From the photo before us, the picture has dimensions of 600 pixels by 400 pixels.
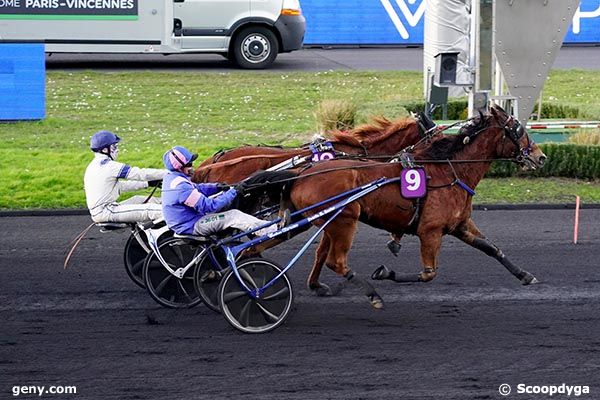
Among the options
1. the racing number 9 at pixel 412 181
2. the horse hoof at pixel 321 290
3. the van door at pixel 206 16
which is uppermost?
the van door at pixel 206 16

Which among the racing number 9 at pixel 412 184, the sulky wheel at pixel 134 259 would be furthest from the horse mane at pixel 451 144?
the sulky wheel at pixel 134 259

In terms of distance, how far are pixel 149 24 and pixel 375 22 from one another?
5843 mm

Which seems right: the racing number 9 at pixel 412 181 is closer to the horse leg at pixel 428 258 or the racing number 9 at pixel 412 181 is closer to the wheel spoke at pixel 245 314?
the horse leg at pixel 428 258

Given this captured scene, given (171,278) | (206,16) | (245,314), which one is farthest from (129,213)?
(206,16)

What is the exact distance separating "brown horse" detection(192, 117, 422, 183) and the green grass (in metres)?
3.87

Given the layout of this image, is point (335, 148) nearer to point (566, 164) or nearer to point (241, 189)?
point (241, 189)

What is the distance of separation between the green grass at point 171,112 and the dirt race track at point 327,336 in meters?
3.58

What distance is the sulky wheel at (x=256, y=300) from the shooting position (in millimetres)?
8164

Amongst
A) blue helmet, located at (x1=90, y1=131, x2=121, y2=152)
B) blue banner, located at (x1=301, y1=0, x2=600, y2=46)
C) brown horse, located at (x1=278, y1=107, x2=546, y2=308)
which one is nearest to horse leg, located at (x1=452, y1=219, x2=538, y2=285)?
brown horse, located at (x1=278, y1=107, x2=546, y2=308)

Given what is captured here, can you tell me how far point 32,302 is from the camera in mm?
9078

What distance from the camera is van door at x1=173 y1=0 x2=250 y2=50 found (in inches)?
795

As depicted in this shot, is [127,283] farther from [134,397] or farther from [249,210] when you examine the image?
[134,397]

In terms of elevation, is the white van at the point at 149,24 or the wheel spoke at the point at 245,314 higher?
the white van at the point at 149,24

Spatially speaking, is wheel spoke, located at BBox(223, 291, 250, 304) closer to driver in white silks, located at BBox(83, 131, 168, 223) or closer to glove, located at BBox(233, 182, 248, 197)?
glove, located at BBox(233, 182, 248, 197)
